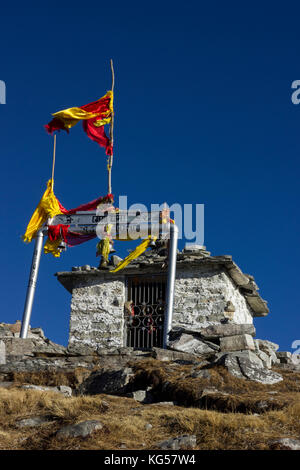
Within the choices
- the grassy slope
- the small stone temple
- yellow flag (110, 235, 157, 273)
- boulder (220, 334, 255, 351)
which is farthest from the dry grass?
the small stone temple

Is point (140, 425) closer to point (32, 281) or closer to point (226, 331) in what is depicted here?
point (226, 331)

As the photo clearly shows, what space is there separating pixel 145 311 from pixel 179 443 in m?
10.1

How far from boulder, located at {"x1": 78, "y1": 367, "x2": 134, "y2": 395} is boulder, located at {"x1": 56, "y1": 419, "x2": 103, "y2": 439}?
2.58 meters

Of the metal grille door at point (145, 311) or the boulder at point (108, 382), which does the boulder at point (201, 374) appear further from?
the metal grille door at point (145, 311)

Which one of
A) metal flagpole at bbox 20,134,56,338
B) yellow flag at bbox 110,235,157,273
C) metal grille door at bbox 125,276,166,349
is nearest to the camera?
metal flagpole at bbox 20,134,56,338

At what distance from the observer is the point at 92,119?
1856 cm

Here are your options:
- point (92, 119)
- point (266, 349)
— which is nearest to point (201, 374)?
point (266, 349)

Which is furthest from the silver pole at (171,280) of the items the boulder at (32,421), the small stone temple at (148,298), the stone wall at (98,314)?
the boulder at (32,421)

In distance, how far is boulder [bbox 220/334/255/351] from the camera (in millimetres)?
12460

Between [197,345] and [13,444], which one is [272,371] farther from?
[13,444]

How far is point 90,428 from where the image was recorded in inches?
324

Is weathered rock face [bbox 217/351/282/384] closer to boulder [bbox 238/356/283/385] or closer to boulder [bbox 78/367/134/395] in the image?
boulder [bbox 238/356/283/385]
